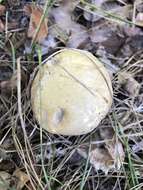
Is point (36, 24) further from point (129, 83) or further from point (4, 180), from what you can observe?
point (4, 180)

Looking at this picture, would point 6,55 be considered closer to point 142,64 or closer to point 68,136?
point 68,136

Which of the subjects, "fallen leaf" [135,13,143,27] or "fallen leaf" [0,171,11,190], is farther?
"fallen leaf" [135,13,143,27]

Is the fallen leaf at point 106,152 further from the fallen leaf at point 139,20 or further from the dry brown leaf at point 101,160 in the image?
the fallen leaf at point 139,20

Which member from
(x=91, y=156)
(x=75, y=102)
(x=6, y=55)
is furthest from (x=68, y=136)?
(x=6, y=55)

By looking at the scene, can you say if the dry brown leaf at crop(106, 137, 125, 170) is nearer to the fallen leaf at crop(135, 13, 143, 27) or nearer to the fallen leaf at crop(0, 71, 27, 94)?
the fallen leaf at crop(0, 71, 27, 94)

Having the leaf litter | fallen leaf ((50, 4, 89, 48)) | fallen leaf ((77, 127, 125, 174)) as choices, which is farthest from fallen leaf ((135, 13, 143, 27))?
fallen leaf ((77, 127, 125, 174))

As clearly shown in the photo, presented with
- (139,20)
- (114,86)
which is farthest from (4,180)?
(139,20)
